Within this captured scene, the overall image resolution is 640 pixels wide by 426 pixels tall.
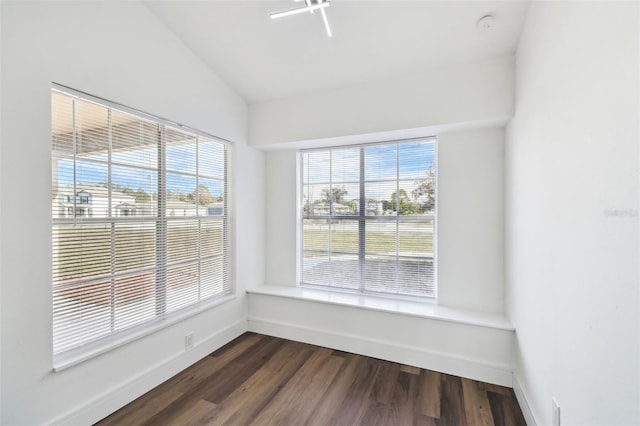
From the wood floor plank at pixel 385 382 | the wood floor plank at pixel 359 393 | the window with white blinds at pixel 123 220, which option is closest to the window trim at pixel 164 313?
the window with white blinds at pixel 123 220

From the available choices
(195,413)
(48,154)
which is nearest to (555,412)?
(195,413)

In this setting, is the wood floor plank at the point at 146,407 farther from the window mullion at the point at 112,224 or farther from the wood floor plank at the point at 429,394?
the wood floor plank at the point at 429,394

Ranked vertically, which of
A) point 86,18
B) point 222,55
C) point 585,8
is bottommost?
point 585,8

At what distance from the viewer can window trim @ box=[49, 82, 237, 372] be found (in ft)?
5.49

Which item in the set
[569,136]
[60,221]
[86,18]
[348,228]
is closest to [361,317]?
[348,228]

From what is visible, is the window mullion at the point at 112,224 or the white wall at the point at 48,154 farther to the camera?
the window mullion at the point at 112,224

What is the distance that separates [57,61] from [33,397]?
1.95 m

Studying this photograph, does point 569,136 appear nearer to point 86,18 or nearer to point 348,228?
point 348,228

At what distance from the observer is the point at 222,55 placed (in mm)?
2475

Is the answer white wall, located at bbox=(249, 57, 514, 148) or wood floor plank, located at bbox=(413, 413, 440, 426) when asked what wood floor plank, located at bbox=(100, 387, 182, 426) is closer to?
wood floor plank, located at bbox=(413, 413, 440, 426)

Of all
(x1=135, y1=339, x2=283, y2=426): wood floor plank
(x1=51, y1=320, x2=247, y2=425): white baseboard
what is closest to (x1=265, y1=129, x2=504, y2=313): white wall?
(x1=135, y1=339, x2=283, y2=426): wood floor plank

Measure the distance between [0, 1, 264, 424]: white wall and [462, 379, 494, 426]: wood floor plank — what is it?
2.31 meters

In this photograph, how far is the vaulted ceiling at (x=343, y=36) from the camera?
1900 mm

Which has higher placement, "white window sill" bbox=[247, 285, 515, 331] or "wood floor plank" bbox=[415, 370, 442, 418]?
"white window sill" bbox=[247, 285, 515, 331]
